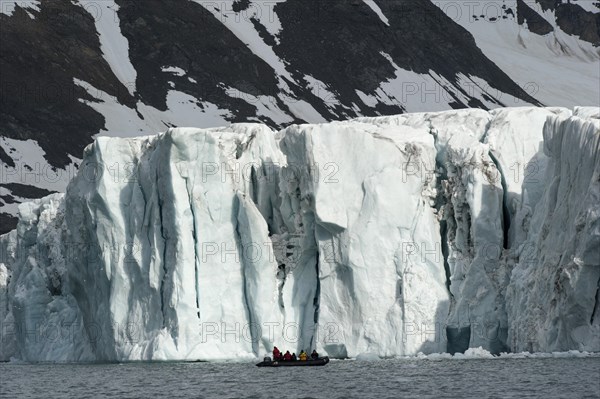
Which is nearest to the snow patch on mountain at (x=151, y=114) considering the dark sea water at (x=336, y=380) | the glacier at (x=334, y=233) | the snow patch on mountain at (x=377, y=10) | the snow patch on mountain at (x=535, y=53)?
the snow patch on mountain at (x=377, y=10)

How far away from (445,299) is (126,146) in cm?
1275

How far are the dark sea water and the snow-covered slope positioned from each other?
5460cm

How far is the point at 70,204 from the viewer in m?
46.4

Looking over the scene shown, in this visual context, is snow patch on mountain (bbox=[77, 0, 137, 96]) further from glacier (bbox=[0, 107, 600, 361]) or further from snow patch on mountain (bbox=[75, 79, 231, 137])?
glacier (bbox=[0, 107, 600, 361])

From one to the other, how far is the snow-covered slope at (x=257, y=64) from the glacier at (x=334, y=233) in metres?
49.7

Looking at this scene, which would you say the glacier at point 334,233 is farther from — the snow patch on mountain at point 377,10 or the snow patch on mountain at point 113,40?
the snow patch on mountain at point 377,10

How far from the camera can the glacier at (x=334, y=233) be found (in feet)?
129

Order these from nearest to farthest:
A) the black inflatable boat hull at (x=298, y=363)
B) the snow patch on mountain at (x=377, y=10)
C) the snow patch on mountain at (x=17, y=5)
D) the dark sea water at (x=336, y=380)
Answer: the dark sea water at (x=336, y=380) < the black inflatable boat hull at (x=298, y=363) < the snow patch on mountain at (x=17, y=5) < the snow patch on mountain at (x=377, y=10)

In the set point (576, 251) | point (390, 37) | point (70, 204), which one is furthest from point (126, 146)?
point (390, 37)

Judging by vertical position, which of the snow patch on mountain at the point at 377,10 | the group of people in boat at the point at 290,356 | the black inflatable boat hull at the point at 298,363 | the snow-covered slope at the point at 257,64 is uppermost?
the snow patch on mountain at the point at 377,10

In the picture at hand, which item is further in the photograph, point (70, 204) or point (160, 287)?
point (70, 204)

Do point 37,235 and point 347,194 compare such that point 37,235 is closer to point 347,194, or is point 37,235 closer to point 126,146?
point 126,146

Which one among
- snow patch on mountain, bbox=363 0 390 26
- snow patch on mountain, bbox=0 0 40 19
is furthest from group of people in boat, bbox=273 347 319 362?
snow patch on mountain, bbox=363 0 390 26

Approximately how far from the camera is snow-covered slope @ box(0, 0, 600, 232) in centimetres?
10719
